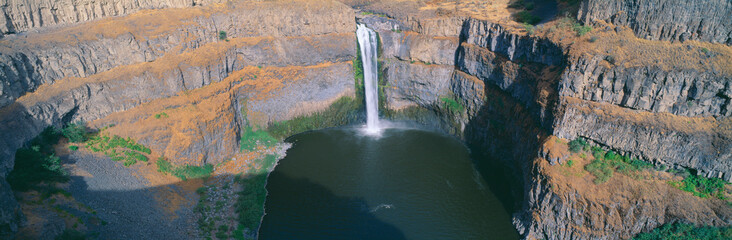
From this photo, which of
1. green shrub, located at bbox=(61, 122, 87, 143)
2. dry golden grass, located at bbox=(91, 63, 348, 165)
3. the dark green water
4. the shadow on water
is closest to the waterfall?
the dark green water

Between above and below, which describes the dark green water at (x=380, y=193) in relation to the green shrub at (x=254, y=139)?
below

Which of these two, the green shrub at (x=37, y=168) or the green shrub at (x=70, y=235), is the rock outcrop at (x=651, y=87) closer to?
the green shrub at (x=70, y=235)

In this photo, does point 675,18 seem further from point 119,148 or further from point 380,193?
point 119,148

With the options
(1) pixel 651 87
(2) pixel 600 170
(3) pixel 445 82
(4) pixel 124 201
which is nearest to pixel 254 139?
(4) pixel 124 201

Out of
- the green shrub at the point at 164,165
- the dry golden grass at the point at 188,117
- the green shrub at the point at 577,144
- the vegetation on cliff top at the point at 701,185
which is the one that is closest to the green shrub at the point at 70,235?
the green shrub at the point at 164,165

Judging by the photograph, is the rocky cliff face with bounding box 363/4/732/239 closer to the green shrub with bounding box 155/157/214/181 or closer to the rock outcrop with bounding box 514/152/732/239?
the rock outcrop with bounding box 514/152/732/239
